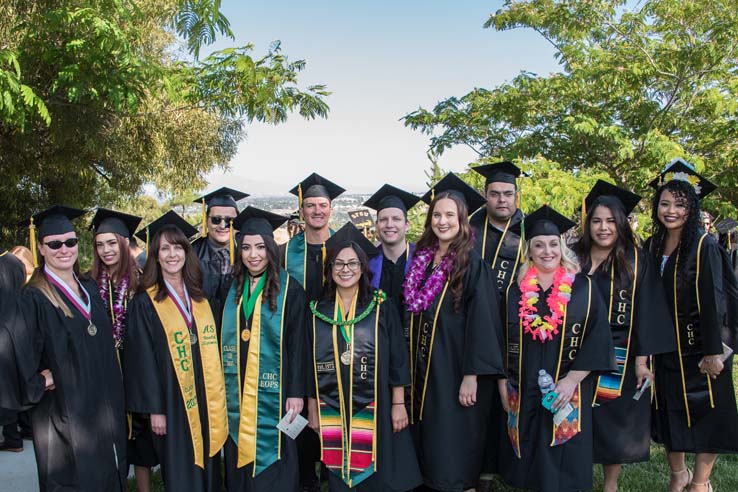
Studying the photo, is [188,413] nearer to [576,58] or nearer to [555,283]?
[555,283]

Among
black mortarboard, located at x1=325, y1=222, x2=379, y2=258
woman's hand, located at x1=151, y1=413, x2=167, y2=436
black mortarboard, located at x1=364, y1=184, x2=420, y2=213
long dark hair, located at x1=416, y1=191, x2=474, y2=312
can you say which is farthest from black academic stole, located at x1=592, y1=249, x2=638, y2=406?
woman's hand, located at x1=151, y1=413, x2=167, y2=436

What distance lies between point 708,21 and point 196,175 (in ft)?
33.8

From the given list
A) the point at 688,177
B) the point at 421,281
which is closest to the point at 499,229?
the point at 421,281

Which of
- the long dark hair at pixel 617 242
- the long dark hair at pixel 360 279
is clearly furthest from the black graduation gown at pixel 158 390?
the long dark hair at pixel 617 242

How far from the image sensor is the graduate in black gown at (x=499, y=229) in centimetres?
406

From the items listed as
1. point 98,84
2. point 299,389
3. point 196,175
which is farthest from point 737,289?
point 196,175

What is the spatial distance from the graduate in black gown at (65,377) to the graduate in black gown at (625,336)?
3.00m

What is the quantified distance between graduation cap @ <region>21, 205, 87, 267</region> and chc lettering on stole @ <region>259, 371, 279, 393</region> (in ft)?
4.82

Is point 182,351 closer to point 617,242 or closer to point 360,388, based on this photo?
point 360,388

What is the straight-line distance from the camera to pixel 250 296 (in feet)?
11.6

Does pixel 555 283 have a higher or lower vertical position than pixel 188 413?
higher

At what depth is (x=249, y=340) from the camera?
349 cm

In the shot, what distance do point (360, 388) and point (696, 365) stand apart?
2.25m

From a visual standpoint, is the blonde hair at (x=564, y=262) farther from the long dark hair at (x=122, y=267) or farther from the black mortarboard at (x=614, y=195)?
the long dark hair at (x=122, y=267)
